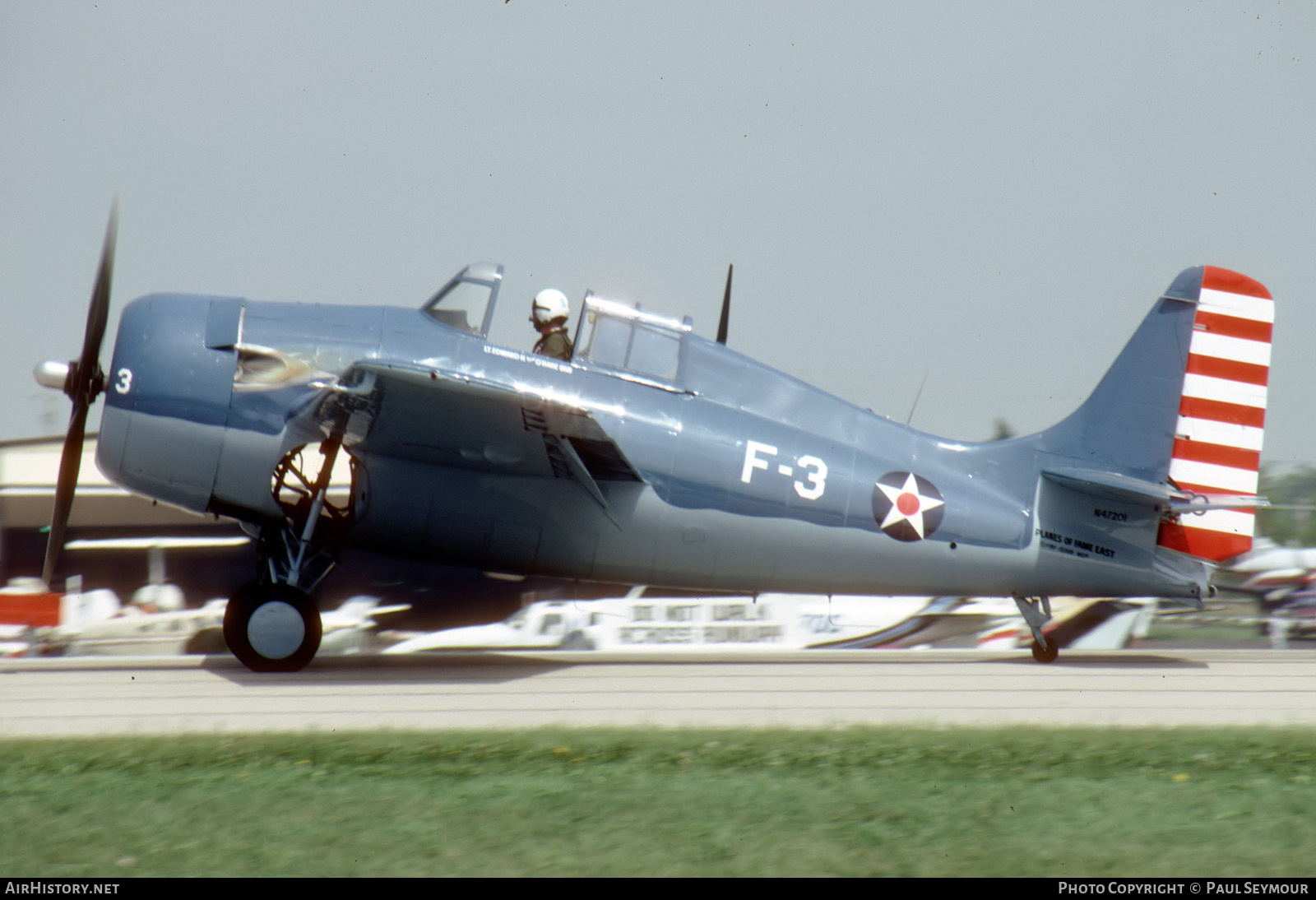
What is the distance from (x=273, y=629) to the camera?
718cm

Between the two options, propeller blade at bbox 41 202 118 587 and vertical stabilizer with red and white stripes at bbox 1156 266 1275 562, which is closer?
propeller blade at bbox 41 202 118 587

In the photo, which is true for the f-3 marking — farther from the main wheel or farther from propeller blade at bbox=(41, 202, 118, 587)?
propeller blade at bbox=(41, 202, 118, 587)

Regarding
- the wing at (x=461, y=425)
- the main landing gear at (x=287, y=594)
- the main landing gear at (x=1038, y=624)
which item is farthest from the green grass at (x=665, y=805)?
the main landing gear at (x=1038, y=624)

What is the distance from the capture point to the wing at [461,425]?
645 centimetres

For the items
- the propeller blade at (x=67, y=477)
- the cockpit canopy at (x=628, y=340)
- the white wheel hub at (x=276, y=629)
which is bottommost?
the white wheel hub at (x=276, y=629)

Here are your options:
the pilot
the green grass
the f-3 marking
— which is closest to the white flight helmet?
the pilot

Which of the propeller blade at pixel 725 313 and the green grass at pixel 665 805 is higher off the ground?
the propeller blade at pixel 725 313

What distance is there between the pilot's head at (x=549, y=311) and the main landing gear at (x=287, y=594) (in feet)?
5.24

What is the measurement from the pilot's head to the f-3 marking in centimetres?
158

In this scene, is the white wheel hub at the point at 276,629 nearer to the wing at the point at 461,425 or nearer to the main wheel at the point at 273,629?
the main wheel at the point at 273,629

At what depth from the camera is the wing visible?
6445mm

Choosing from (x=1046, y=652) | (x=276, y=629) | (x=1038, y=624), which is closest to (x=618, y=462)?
(x=276, y=629)

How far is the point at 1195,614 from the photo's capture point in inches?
473
